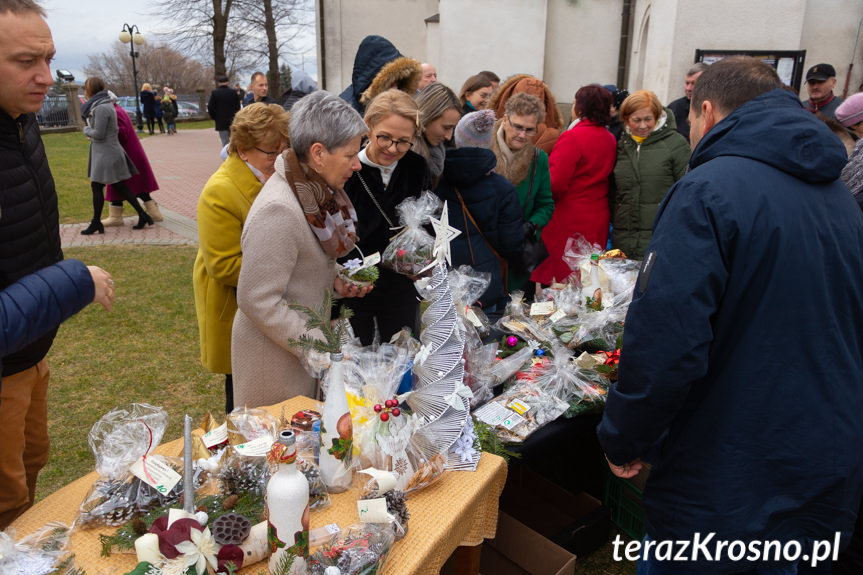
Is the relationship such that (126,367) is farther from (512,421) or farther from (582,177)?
(582,177)

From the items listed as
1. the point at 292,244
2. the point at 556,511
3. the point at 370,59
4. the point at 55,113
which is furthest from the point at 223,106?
the point at 55,113

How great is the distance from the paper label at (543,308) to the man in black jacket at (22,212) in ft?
6.99

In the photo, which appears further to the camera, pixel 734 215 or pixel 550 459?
pixel 550 459

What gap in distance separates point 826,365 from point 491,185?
7.30 ft

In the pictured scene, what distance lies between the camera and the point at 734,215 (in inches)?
59.8

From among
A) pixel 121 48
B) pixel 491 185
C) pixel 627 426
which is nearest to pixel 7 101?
pixel 627 426

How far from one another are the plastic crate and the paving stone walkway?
7.05m

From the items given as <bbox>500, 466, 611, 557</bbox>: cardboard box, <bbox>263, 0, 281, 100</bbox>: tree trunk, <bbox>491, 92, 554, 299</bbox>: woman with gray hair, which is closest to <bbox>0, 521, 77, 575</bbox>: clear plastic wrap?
<bbox>500, 466, 611, 557</bbox>: cardboard box

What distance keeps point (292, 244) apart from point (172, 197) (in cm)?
1047

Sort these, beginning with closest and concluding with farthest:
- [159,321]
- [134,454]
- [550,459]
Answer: [134,454], [550,459], [159,321]

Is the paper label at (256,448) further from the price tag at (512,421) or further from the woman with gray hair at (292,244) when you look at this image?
the price tag at (512,421)

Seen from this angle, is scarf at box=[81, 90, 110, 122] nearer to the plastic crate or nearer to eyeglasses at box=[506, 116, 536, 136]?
eyeglasses at box=[506, 116, 536, 136]

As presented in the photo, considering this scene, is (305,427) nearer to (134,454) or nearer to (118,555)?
(134,454)

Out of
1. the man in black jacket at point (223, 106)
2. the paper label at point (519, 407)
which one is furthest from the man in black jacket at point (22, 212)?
the man in black jacket at point (223, 106)
